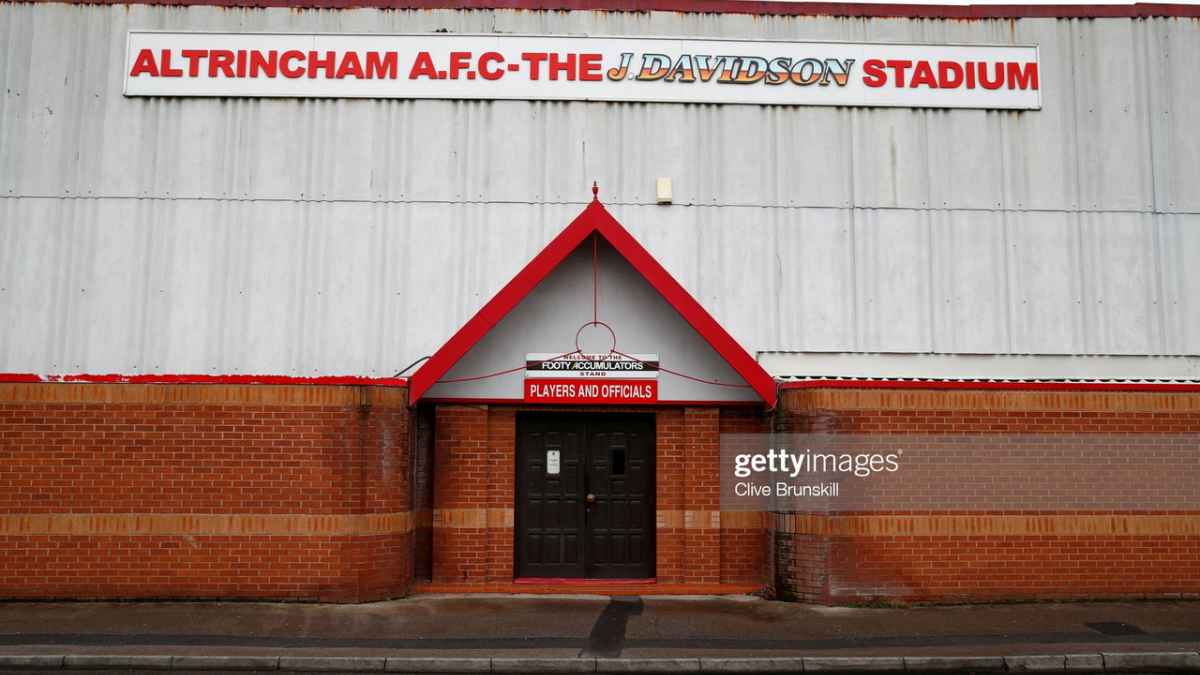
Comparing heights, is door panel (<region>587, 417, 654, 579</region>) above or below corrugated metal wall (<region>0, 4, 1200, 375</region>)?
below

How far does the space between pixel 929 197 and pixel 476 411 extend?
6751 millimetres

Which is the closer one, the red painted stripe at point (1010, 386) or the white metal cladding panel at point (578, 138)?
the red painted stripe at point (1010, 386)

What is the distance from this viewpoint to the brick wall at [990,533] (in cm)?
1064

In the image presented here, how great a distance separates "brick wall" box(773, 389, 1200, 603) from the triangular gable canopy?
2.51 feet

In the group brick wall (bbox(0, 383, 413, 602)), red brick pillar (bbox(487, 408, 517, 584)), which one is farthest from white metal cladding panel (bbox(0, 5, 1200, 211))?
brick wall (bbox(0, 383, 413, 602))

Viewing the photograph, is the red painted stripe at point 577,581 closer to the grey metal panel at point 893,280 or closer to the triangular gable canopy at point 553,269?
the triangular gable canopy at point 553,269

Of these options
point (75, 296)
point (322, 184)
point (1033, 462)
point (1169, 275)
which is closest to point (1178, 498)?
point (1033, 462)

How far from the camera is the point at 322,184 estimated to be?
41.3 feet

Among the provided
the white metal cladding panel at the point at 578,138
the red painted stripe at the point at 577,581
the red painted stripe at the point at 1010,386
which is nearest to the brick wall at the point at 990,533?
the red painted stripe at the point at 1010,386

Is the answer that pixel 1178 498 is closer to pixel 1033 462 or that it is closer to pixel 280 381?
pixel 1033 462

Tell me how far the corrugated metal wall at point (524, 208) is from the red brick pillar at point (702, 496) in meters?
1.39

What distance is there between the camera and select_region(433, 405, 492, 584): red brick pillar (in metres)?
11.6

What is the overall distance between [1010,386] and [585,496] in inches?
206

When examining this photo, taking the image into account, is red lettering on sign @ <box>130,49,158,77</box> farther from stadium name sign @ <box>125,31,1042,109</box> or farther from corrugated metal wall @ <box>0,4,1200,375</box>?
corrugated metal wall @ <box>0,4,1200,375</box>
